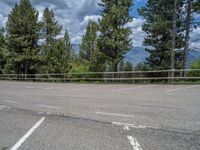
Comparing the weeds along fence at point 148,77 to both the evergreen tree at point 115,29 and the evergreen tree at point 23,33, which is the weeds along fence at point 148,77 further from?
the evergreen tree at point 23,33

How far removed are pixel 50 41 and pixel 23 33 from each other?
208 inches

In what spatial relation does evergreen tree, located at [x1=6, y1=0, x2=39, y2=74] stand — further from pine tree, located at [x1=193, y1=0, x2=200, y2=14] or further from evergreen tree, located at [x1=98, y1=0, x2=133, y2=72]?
pine tree, located at [x1=193, y1=0, x2=200, y2=14]

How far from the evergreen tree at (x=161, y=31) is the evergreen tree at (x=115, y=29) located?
6.62 feet

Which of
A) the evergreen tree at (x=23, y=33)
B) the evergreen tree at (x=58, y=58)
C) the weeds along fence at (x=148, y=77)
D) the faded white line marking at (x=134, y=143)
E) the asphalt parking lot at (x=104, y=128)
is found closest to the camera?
the faded white line marking at (x=134, y=143)

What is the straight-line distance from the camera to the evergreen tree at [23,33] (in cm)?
4512

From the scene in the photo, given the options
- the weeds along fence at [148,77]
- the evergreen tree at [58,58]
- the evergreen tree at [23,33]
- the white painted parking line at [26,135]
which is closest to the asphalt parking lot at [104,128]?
the white painted parking line at [26,135]

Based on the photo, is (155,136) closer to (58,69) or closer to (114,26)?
(114,26)

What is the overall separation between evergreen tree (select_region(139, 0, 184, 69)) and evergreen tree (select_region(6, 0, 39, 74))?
19.2 m

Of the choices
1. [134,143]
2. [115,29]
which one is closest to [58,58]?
[115,29]

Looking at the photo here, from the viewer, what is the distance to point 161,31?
3184cm

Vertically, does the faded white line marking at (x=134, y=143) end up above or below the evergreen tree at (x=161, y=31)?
below

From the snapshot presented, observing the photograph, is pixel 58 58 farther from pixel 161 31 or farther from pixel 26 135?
pixel 26 135

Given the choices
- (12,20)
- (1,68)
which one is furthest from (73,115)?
(1,68)

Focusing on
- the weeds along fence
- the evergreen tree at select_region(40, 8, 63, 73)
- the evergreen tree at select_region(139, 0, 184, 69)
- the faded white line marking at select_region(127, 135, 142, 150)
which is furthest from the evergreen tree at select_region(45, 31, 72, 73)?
the faded white line marking at select_region(127, 135, 142, 150)
